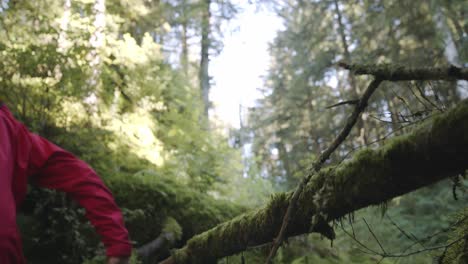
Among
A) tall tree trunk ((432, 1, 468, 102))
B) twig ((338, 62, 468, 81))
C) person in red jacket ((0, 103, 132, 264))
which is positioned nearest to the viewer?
twig ((338, 62, 468, 81))

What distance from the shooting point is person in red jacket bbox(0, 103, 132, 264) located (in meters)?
2.14

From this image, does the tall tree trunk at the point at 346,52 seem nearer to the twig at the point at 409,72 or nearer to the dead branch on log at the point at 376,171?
the dead branch on log at the point at 376,171

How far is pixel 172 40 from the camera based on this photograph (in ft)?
59.7

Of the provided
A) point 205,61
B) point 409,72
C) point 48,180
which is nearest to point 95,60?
point 48,180

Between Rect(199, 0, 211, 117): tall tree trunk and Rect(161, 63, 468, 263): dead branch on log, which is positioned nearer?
Rect(161, 63, 468, 263): dead branch on log

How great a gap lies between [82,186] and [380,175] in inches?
79.5

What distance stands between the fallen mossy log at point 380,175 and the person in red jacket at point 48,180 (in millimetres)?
1055

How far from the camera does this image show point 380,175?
191cm

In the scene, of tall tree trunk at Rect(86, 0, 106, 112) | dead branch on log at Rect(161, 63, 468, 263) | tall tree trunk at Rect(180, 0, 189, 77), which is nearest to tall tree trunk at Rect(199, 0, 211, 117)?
tall tree trunk at Rect(180, 0, 189, 77)

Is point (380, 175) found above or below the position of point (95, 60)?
below

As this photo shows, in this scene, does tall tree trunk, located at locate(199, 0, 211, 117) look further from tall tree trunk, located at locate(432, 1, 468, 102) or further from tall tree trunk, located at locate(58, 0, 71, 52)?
tall tree trunk, located at locate(58, 0, 71, 52)

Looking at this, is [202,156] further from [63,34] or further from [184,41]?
[184,41]

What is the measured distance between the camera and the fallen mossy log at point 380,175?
161 centimetres

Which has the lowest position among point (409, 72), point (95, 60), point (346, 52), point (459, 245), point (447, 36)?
point (459, 245)
